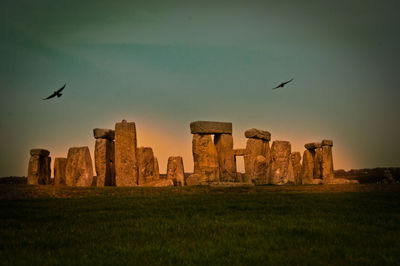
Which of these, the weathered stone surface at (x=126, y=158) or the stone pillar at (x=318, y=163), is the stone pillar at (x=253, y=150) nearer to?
the stone pillar at (x=318, y=163)

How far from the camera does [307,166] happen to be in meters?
33.6

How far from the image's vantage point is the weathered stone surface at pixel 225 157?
1055 inches

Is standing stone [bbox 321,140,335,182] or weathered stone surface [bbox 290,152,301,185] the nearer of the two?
standing stone [bbox 321,140,335,182]

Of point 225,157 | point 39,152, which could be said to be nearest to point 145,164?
point 225,157

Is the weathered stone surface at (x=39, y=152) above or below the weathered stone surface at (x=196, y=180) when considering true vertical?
above

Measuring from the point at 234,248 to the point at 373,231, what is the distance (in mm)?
3229

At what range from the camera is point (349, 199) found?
645 inches

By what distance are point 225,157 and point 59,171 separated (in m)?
9.73

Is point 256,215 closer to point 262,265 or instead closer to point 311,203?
point 311,203

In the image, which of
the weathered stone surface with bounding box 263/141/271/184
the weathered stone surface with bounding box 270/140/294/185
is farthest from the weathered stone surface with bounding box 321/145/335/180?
the weathered stone surface with bounding box 263/141/271/184

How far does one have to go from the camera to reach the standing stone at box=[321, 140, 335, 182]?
103 ft

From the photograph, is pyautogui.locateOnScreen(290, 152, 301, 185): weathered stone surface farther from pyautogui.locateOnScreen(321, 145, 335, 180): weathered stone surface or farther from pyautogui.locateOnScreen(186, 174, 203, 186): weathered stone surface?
pyautogui.locateOnScreen(186, 174, 203, 186): weathered stone surface

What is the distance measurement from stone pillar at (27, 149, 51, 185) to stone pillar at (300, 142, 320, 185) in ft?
52.6

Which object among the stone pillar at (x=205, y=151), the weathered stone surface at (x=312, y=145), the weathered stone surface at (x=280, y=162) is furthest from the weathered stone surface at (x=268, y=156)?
the weathered stone surface at (x=312, y=145)
